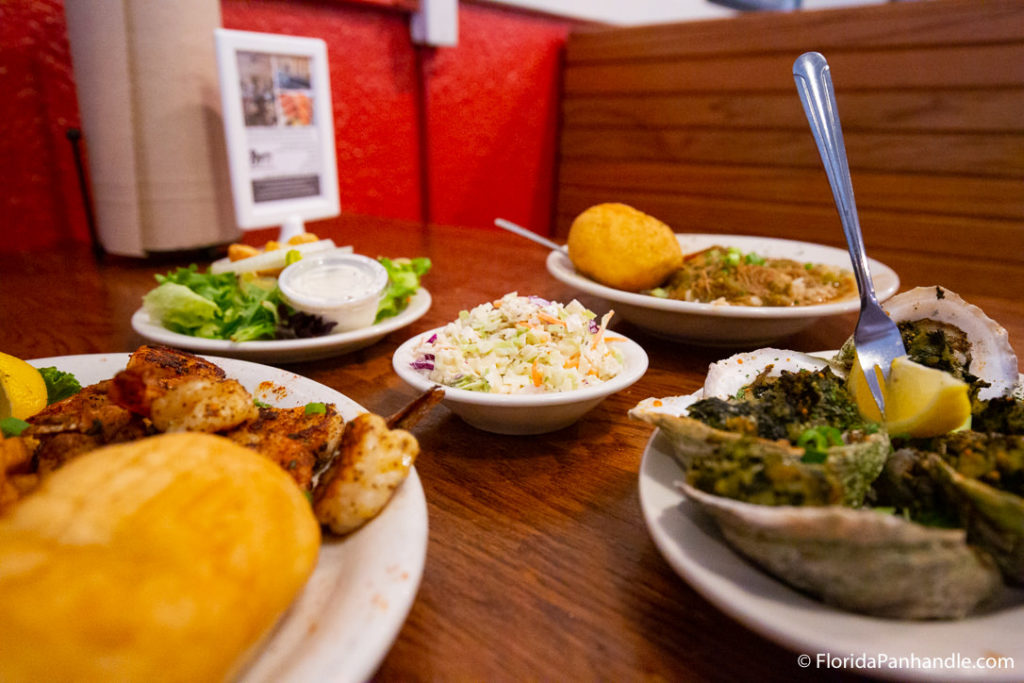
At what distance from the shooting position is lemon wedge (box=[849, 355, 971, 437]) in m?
0.78

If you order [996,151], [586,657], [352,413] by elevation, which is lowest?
[586,657]

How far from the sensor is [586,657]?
0.67m

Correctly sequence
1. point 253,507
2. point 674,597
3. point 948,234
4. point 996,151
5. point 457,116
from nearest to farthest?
point 253,507
point 674,597
point 996,151
point 948,234
point 457,116

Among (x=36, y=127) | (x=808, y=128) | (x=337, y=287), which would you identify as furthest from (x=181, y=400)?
(x=808, y=128)

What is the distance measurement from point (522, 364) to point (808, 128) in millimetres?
4256

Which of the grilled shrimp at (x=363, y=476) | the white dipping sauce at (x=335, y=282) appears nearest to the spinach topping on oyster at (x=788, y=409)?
the grilled shrimp at (x=363, y=476)

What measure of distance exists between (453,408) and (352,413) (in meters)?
0.21

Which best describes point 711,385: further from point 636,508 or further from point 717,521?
point 717,521

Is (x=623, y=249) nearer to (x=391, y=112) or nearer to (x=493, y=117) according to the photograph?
(x=391, y=112)

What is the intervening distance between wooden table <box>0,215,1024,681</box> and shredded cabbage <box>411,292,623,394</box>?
0.12m

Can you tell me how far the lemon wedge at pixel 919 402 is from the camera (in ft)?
2.57

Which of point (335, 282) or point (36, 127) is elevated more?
point (36, 127)

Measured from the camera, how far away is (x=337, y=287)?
1.58 m

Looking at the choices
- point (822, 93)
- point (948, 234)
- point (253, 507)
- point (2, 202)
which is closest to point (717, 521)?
point (253, 507)
